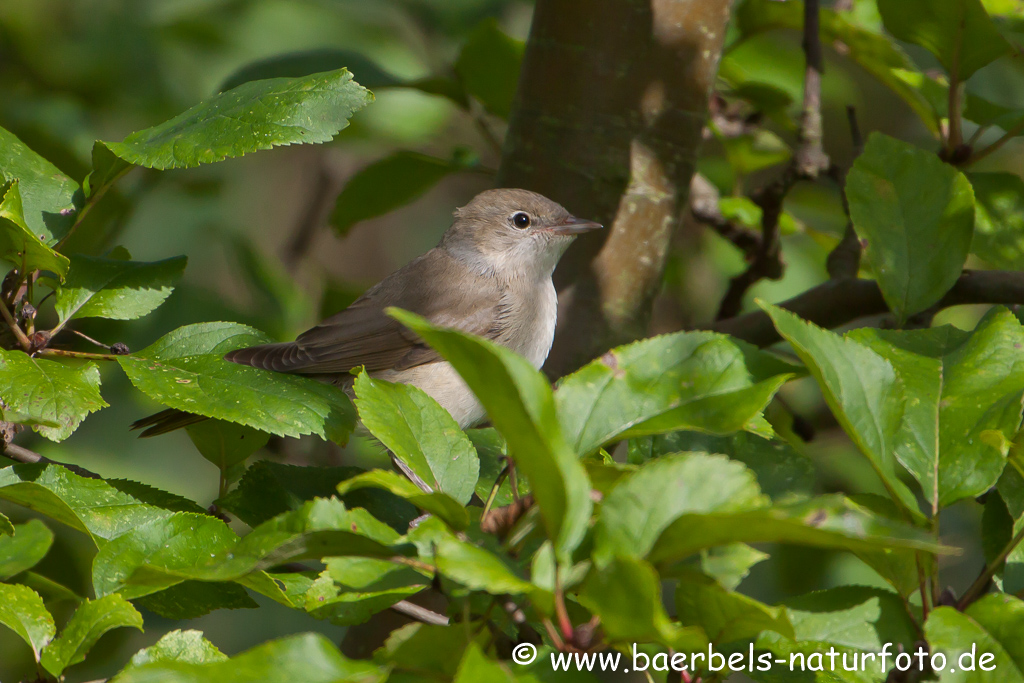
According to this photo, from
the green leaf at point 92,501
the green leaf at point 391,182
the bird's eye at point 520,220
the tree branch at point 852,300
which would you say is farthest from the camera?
the bird's eye at point 520,220

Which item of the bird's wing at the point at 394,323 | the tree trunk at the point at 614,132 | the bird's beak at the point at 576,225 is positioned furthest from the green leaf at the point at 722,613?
the bird's wing at the point at 394,323

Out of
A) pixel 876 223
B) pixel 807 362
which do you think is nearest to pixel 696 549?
pixel 807 362

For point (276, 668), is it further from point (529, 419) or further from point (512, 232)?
point (512, 232)

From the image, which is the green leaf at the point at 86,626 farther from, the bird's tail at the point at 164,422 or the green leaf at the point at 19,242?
the bird's tail at the point at 164,422

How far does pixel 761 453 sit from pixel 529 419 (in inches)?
24.0

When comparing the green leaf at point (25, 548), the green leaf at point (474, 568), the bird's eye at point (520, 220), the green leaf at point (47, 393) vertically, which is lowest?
the bird's eye at point (520, 220)

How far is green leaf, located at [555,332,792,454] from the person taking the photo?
1.26 meters

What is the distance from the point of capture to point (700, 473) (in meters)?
1.03

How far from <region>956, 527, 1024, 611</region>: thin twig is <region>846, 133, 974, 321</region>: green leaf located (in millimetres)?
652

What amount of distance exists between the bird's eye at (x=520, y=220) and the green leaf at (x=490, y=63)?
16.0 inches

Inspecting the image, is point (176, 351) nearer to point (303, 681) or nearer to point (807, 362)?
point (303, 681)

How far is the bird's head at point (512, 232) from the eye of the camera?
3.13 m

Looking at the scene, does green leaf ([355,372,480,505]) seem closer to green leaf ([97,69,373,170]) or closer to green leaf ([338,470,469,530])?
green leaf ([338,470,469,530])

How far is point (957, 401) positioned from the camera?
4.64 feet
